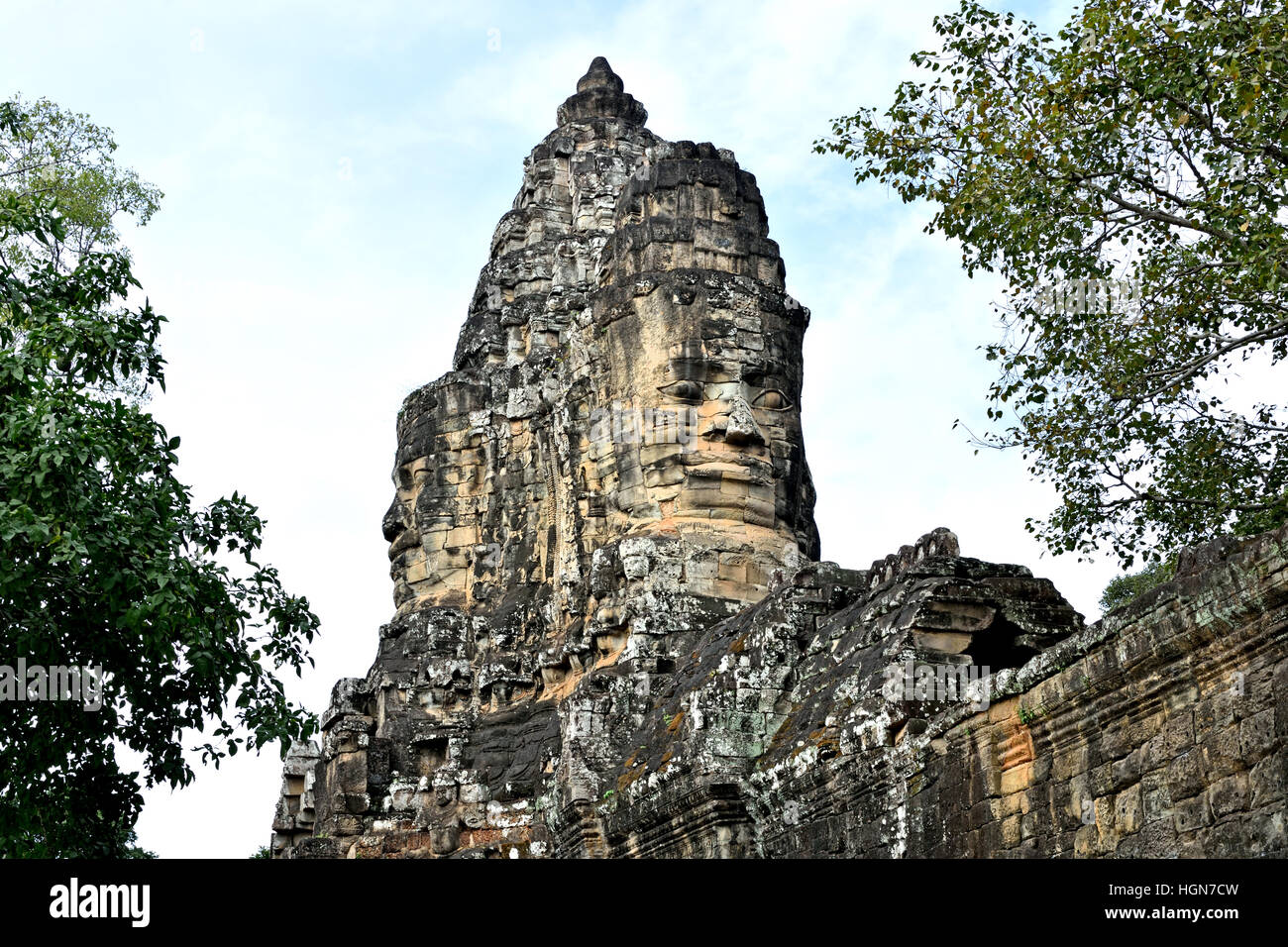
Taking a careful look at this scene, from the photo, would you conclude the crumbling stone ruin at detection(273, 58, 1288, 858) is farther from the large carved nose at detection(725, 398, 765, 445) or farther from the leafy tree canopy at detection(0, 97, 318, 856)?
the leafy tree canopy at detection(0, 97, 318, 856)

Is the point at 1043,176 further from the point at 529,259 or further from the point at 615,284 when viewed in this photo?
the point at 529,259

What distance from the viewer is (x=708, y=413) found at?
20.6 metres

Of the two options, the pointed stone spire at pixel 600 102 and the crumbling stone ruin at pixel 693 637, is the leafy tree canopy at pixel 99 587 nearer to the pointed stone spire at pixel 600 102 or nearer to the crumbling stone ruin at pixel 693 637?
the crumbling stone ruin at pixel 693 637

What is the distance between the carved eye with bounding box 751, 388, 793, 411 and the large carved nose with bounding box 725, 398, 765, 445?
0.43m

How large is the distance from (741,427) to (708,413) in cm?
53

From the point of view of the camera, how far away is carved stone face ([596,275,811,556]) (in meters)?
20.4

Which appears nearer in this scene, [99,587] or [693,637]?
[99,587]

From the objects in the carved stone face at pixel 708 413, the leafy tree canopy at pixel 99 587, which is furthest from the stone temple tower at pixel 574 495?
the leafy tree canopy at pixel 99 587

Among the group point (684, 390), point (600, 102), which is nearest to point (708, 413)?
point (684, 390)

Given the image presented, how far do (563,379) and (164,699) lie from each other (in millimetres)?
11872

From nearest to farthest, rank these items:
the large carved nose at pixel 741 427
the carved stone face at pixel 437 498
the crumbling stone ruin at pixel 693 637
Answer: the crumbling stone ruin at pixel 693 637 → the large carved nose at pixel 741 427 → the carved stone face at pixel 437 498

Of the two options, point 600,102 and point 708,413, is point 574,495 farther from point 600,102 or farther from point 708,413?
point 600,102

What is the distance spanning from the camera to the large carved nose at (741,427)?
2031cm

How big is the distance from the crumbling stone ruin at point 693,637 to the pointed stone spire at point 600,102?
0.22 ft
